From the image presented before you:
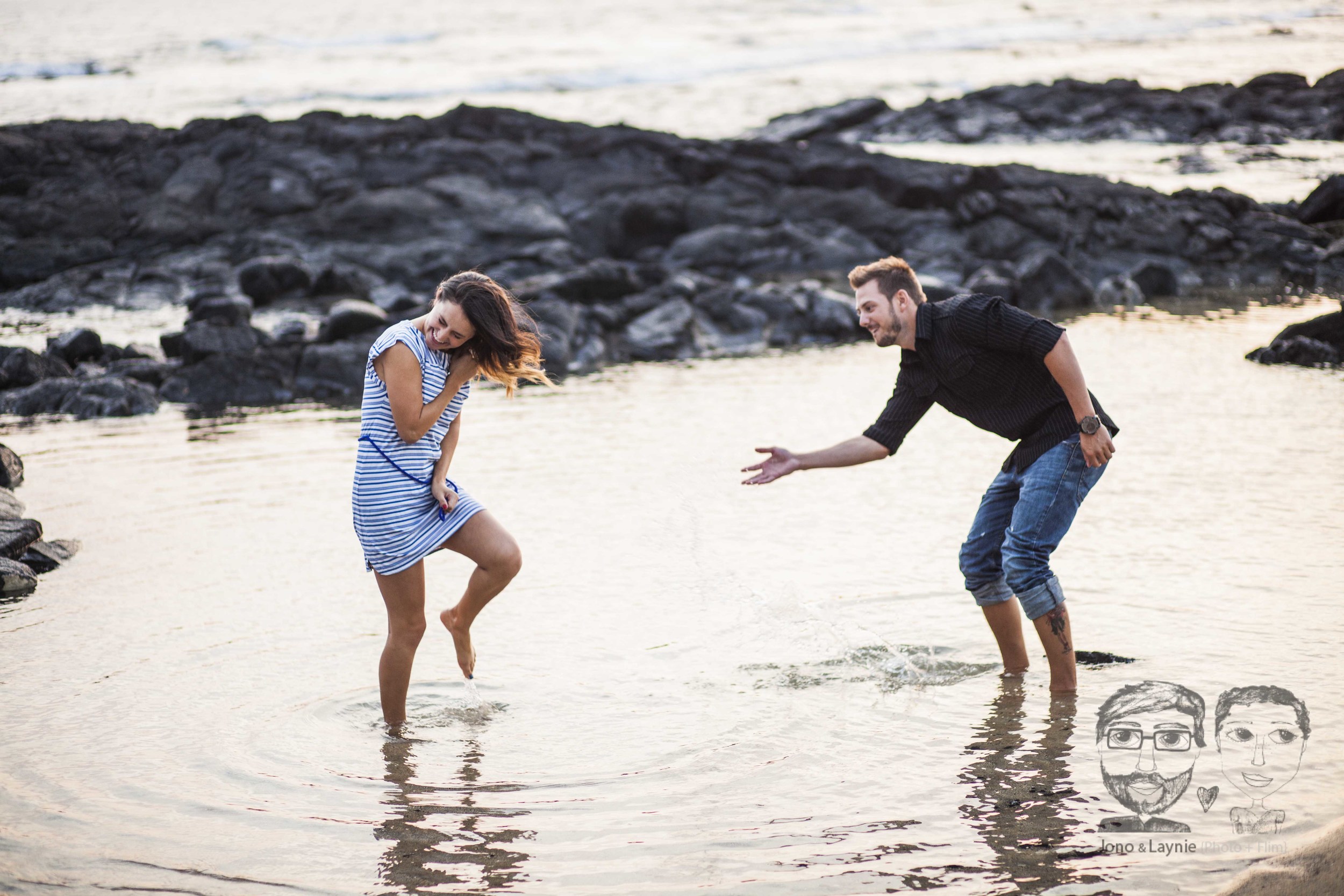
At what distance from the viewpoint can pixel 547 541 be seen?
344 inches

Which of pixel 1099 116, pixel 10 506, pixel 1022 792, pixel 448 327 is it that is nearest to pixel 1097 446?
pixel 1022 792

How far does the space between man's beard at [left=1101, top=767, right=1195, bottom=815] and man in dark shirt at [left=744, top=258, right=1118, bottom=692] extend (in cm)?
85

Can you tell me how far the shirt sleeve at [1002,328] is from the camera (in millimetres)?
5160

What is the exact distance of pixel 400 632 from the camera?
5379 mm

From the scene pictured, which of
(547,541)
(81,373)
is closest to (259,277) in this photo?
(81,373)

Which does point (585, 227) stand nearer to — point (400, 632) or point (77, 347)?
point (77, 347)

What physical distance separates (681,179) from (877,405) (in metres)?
16.8

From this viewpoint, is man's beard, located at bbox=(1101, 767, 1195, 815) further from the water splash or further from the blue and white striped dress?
the blue and white striped dress

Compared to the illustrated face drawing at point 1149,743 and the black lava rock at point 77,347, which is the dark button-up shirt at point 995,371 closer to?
the illustrated face drawing at point 1149,743

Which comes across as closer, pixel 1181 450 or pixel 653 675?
pixel 653 675

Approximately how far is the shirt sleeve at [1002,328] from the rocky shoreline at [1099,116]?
37492mm

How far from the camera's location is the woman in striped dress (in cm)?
503

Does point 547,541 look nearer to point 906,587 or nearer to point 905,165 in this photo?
point 906,587

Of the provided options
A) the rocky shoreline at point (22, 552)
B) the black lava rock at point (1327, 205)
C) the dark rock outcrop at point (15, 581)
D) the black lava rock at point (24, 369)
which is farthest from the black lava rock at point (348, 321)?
the black lava rock at point (1327, 205)
